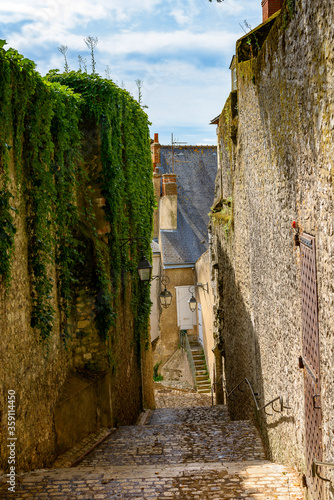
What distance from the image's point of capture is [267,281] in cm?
554

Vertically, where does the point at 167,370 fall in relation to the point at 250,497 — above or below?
A: below

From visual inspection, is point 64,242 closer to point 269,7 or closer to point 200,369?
point 269,7

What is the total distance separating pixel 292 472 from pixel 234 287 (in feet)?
17.2

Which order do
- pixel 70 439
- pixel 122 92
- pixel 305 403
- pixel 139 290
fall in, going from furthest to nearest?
pixel 139 290
pixel 122 92
pixel 70 439
pixel 305 403

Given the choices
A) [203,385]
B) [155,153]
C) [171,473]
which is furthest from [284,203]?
[155,153]

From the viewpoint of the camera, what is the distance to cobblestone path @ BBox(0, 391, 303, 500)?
408 cm

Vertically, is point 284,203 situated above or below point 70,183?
→ below

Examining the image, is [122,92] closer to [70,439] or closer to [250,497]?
[70,439]

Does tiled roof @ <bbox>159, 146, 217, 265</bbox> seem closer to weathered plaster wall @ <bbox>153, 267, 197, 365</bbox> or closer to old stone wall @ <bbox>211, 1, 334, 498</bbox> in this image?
weathered plaster wall @ <bbox>153, 267, 197, 365</bbox>

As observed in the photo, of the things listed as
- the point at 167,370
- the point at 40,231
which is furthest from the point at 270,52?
the point at 167,370

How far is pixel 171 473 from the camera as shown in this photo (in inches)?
184

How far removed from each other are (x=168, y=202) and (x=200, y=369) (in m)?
7.30

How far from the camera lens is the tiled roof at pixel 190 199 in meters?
19.9

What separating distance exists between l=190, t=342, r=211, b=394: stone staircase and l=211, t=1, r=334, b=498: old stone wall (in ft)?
23.9
